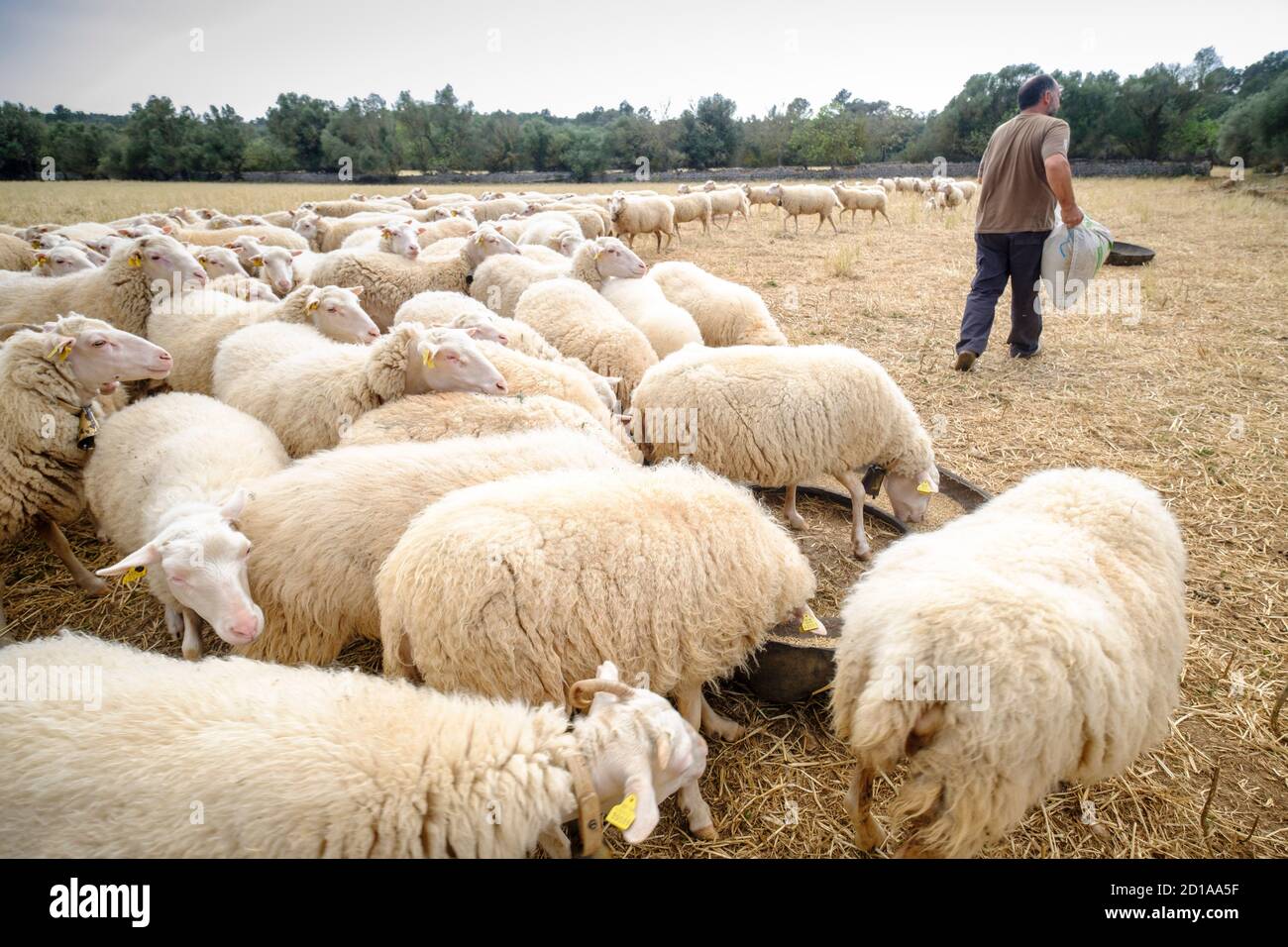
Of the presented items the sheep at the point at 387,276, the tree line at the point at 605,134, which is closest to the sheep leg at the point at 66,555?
the sheep at the point at 387,276

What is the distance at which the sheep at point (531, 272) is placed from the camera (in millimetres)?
6871

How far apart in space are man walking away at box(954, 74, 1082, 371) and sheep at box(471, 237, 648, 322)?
3.77 metres

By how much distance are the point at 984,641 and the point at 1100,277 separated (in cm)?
1187

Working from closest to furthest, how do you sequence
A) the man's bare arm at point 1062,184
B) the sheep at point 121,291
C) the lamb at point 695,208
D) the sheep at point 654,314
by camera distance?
1. the sheep at point 121,291
2. the man's bare arm at point 1062,184
3. the sheep at point 654,314
4. the lamb at point 695,208

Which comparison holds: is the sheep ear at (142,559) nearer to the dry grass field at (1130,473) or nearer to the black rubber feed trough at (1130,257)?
→ the dry grass field at (1130,473)

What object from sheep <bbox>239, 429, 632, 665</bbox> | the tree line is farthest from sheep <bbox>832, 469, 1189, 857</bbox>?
the tree line

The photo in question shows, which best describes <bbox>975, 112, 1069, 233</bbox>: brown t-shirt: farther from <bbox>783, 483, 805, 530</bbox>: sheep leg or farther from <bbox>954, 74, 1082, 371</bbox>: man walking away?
<bbox>783, 483, 805, 530</bbox>: sheep leg

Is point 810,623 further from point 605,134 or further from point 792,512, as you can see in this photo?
point 605,134

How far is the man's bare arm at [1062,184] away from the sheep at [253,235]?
10950 mm

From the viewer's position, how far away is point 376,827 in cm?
162

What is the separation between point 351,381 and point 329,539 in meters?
Answer: 1.78

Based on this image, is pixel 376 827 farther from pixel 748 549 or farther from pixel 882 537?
pixel 882 537

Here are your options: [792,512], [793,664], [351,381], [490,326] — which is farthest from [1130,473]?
[351,381]

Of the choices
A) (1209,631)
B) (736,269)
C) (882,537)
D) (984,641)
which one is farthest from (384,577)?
(736,269)
